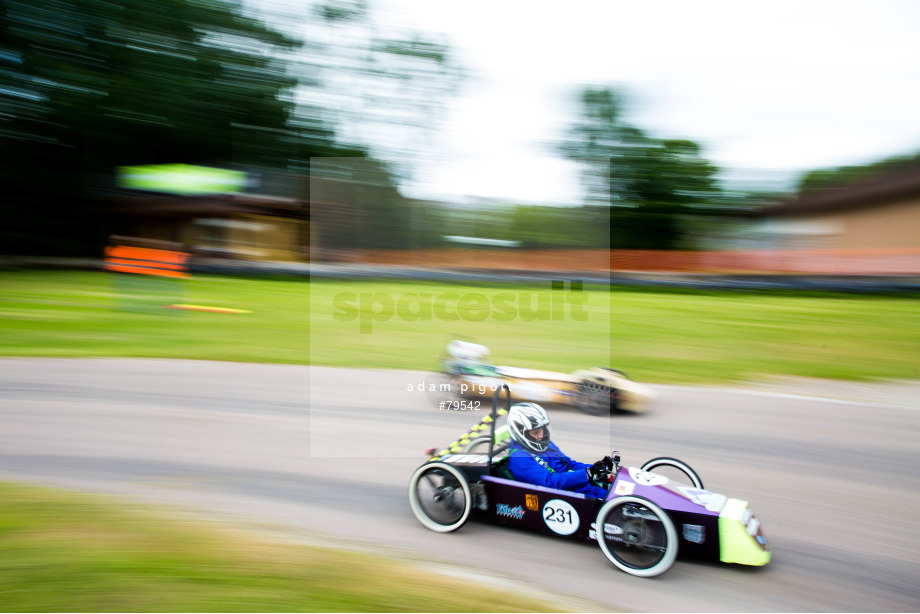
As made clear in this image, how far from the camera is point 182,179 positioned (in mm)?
15914

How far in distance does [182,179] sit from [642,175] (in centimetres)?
1326

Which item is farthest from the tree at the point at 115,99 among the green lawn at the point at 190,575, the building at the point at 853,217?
the building at the point at 853,217

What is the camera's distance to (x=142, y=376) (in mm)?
7277

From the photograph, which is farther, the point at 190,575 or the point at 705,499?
the point at 705,499

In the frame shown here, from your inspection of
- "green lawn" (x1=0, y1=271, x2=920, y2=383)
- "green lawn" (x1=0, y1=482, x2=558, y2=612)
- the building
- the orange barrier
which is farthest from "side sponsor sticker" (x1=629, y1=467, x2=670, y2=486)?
the building

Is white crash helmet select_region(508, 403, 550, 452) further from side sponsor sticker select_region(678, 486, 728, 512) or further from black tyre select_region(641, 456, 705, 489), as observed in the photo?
side sponsor sticker select_region(678, 486, 728, 512)

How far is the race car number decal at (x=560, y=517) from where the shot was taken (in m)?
3.69

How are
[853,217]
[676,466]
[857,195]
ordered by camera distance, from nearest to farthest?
[676,466] < [857,195] < [853,217]

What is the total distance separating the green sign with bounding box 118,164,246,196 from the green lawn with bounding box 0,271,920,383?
3.25 meters

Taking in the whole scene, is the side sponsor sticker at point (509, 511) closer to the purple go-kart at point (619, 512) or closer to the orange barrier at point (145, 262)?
the purple go-kart at point (619, 512)

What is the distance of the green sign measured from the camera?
15.6m

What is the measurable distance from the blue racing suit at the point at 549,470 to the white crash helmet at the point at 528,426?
5 centimetres

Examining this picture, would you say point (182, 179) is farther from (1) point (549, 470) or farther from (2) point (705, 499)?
(2) point (705, 499)

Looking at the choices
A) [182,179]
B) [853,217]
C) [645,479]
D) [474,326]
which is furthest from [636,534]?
[853,217]
